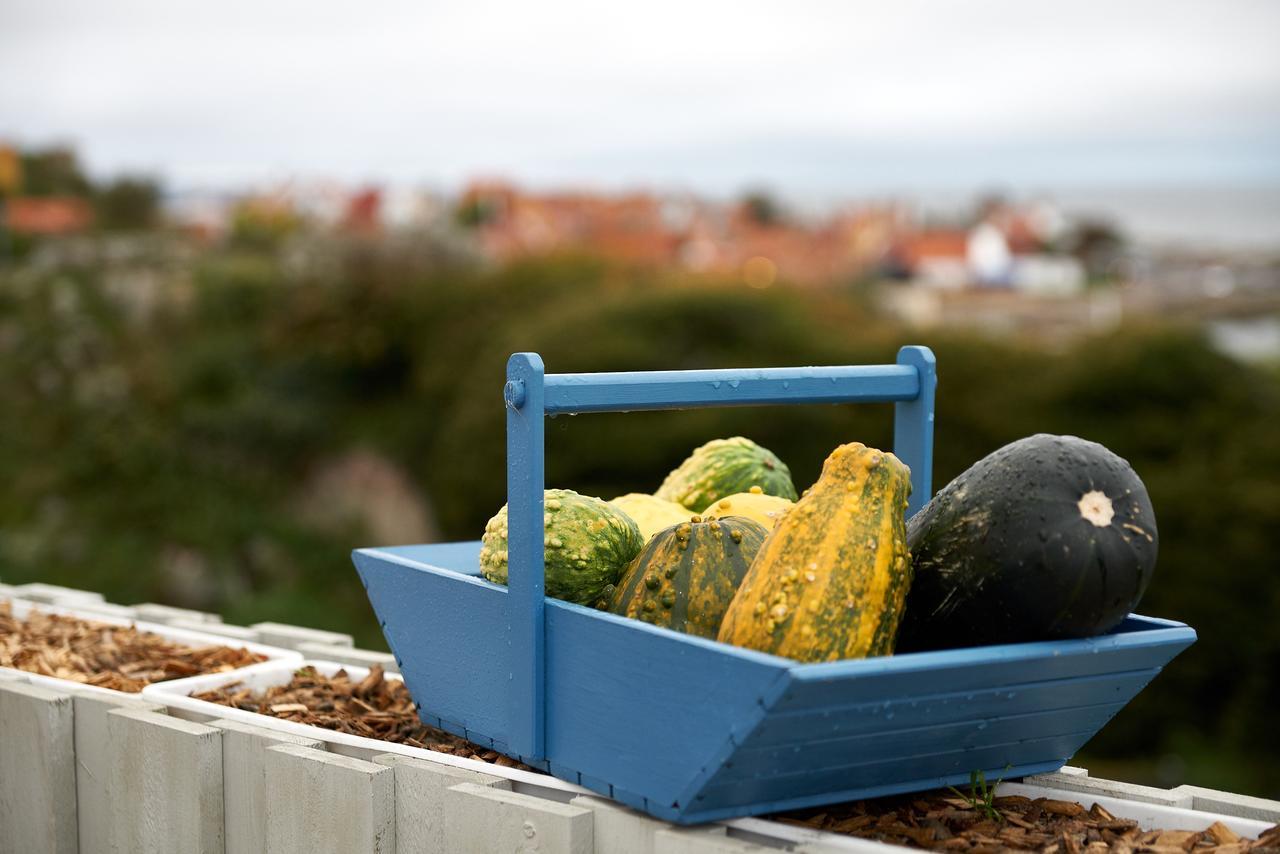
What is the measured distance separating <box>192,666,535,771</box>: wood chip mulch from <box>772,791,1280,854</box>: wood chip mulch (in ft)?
2.35

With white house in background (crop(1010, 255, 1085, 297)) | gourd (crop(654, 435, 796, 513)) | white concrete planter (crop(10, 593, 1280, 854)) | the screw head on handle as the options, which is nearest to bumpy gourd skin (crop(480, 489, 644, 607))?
the screw head on handle

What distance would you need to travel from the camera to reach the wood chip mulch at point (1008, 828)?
2.31 metres

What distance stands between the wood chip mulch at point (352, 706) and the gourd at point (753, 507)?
634 mm

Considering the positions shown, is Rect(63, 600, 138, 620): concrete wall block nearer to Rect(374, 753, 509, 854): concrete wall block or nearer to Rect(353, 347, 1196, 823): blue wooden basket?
Rect(353, 347, 1196, 823): blue wooden basket

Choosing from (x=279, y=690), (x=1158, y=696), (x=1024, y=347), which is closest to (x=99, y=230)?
(x=1024, y=347)

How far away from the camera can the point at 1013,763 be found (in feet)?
8.25

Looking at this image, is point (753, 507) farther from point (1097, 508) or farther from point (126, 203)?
point (126, 203)

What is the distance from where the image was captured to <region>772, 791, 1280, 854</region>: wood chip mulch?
91.0 inches

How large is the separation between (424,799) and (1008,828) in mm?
998

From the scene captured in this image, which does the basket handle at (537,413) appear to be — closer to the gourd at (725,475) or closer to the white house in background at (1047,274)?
the gourd at (725,475)

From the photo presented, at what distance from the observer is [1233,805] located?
2.51 meters

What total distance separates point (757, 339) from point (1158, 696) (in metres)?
4.04

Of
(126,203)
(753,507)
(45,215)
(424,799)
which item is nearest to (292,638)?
(424,799)

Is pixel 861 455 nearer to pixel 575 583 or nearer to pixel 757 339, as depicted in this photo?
pixel 575 583
